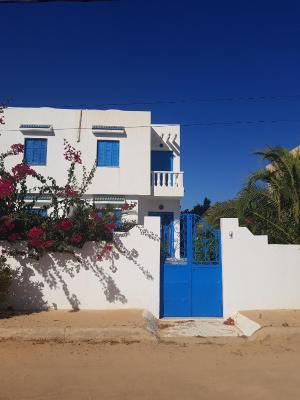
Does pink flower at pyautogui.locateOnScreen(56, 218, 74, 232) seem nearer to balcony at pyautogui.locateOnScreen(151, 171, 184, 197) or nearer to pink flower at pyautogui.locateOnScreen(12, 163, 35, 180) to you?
pink flower at pyautogui.locateOnScreen(12, 163, 35, 180)

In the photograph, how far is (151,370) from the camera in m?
5.18

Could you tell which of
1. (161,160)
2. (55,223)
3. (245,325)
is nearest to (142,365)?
(245,325)

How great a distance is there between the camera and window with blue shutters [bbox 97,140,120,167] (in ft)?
55.5

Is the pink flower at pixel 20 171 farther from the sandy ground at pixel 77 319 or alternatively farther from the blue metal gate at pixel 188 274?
the blue metal gate at pixel 188 274

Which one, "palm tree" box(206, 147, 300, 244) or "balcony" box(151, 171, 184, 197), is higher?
"balcony" box(151, 171, 184, 197)

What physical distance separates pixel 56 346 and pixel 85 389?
186 cm

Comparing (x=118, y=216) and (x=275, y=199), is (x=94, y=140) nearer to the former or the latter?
(x=118, y=216)

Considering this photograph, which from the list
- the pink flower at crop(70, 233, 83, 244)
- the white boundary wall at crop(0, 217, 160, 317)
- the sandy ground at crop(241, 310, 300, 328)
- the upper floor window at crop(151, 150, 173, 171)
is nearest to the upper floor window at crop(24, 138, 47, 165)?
the upper floor window at crop(151, 150, 173, 171)

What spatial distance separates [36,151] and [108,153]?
306cm

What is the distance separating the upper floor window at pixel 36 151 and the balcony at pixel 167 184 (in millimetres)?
4739

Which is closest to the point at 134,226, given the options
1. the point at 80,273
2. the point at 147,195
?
the point at 80,273

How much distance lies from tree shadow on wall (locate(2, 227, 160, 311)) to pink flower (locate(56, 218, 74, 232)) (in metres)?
0.58

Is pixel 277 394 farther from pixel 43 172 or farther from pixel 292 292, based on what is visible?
pixel 43 172

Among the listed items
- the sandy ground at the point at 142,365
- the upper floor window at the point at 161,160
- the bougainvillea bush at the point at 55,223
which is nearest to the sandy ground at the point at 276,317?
the sandy ground at the point at 142,365
